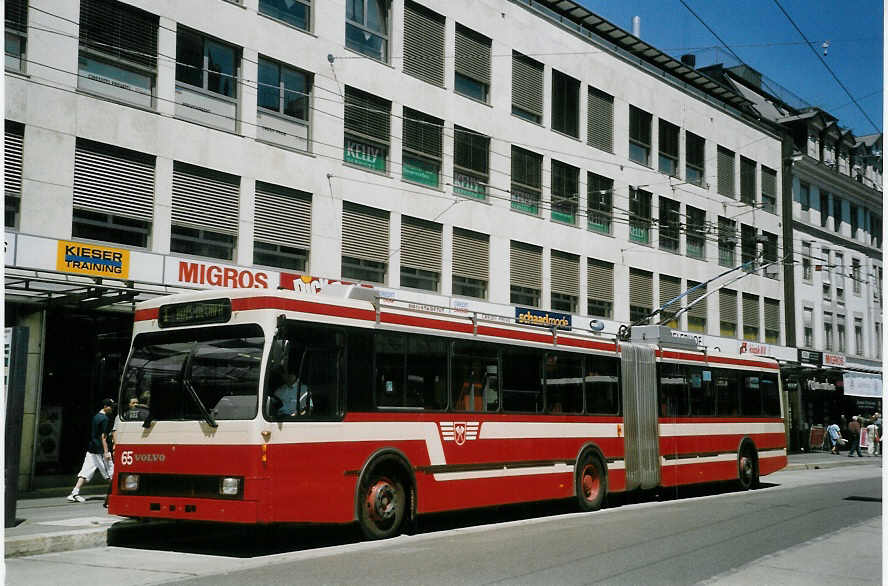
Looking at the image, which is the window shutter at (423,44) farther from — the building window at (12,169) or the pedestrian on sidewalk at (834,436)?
the pedestrian on sidewalk at (834,436)

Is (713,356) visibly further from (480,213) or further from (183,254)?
(183,254)

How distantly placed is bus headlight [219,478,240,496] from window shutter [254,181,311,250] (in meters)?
11.6

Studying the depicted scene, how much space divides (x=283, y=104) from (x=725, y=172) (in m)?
23.2

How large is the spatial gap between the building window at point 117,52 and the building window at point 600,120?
16321 mm

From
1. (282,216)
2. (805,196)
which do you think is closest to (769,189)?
(805,196)

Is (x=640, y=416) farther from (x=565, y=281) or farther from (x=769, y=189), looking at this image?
(x=769, y=189)

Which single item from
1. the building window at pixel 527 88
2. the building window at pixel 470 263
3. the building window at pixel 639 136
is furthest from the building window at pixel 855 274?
the building window at pixel 470 263

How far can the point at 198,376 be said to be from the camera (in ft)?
35.9

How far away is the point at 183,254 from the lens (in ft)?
65.3

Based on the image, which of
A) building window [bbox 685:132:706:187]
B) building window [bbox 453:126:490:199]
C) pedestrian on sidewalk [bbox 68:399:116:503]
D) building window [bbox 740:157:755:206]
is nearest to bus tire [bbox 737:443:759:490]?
building window [bbox 453:126:490:199]

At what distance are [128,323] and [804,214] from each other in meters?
36.3

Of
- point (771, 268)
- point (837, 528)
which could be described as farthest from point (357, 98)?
point (771, 268)

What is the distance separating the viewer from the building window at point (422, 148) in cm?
2542

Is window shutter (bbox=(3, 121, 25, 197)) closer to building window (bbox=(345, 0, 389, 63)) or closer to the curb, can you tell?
the curb
